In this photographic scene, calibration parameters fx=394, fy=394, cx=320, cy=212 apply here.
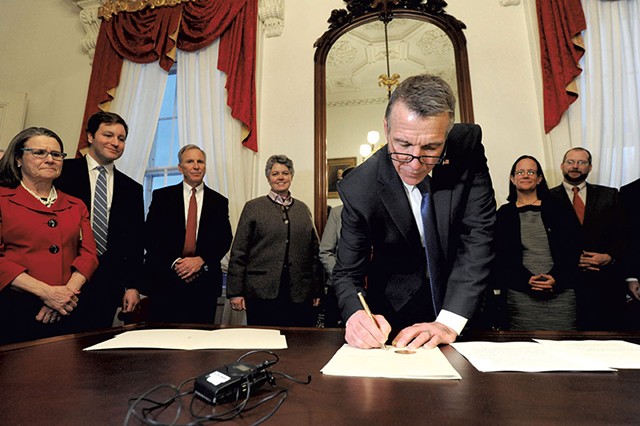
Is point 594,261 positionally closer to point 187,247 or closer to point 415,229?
point 415,229

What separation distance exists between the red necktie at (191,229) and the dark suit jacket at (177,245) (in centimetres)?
3

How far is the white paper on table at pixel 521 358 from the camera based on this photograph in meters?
0.77

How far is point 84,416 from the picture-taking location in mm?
557

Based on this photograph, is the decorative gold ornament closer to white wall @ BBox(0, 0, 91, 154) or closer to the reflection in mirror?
white wall @ BBox(0, 0, 91, 154)

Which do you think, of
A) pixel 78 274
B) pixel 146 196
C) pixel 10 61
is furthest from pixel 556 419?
pixel 10 61

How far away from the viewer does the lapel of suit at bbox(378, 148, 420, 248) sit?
4.47ft

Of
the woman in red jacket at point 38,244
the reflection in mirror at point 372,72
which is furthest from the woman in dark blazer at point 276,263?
the woman in red jacket at point 38,244

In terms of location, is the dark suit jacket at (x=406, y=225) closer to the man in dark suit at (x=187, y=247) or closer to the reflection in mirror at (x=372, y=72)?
the man in dark suit at (x=187, y=247)

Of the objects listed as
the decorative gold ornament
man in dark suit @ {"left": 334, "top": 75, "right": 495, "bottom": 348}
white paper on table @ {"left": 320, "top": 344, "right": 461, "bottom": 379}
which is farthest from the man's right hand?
the decorative gold ornament

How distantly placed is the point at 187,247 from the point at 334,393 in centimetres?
216

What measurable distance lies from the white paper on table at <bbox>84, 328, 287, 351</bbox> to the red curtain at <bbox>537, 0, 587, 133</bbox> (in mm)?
2806

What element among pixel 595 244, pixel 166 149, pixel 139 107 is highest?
pixel 139 107

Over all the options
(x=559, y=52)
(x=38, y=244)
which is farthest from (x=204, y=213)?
(x=559, y=52)

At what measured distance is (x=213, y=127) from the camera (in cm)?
368
